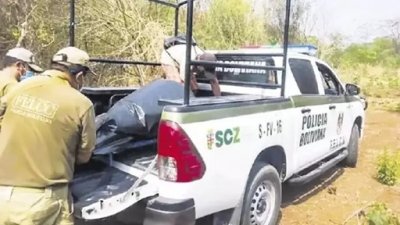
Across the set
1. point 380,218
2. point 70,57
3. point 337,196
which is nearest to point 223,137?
point 70,57

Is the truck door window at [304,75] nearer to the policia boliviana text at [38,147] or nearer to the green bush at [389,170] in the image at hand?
the green bush at [389,170]

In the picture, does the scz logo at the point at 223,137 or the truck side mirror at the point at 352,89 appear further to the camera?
the truck side mirror at the point at 352,89

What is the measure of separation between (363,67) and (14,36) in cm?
1895

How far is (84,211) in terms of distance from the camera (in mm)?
3102

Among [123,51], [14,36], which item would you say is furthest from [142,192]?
[14,36]

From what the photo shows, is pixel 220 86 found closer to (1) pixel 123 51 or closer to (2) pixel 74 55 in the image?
(2) pixel 74 55

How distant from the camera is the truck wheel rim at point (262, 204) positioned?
164 inches

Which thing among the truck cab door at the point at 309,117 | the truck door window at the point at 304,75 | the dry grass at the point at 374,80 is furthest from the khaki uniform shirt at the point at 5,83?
the dry grass at the point at 374,80

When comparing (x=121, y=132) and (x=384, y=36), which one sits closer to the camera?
(x=121, y=132)

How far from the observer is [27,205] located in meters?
2.86

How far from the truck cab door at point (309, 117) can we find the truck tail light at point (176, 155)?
176cm

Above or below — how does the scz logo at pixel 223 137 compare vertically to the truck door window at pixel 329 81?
below

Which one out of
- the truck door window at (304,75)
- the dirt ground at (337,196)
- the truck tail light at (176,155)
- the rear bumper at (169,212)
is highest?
the truck door window at (304,75)

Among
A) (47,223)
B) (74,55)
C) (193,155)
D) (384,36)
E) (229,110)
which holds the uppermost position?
(384,36)
